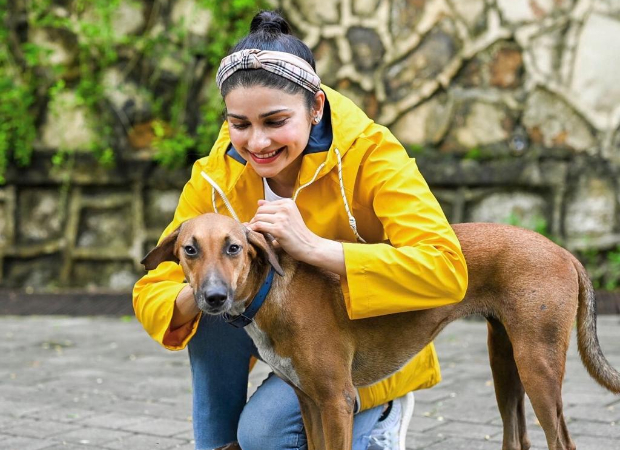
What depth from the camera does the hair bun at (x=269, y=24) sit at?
3.49 meters

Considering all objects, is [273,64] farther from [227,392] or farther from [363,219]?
[227,392]

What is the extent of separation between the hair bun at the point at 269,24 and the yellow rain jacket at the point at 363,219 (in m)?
0.30

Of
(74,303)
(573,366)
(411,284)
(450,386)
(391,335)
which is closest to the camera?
(411,284)

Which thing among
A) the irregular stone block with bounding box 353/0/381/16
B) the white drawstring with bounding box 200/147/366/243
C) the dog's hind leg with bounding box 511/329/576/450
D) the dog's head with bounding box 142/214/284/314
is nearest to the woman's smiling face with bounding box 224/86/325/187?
the white drawstring with bounding box 200/147/366/243

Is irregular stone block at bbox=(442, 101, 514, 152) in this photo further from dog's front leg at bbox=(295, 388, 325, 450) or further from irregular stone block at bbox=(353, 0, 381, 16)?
dog's front leg at bbox=(295, 388, 325, 450)

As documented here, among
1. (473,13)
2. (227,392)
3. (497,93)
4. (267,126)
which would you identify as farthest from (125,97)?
(267,126)

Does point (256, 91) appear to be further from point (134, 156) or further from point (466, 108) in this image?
point (134, 156)

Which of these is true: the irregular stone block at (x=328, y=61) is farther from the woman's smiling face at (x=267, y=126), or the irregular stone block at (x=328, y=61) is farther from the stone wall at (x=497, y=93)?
the woman's smiling face at (x=267, y=126)

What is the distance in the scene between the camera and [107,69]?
917 cm

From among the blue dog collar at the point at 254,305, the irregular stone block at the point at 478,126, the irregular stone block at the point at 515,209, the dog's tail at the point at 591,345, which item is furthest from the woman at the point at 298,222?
the irregular stone block at the point at 478,126

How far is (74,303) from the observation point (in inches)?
343

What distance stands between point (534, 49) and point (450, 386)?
12.3 ft

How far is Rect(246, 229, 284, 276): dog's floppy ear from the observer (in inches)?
120

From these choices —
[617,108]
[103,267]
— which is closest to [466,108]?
[617,108]
